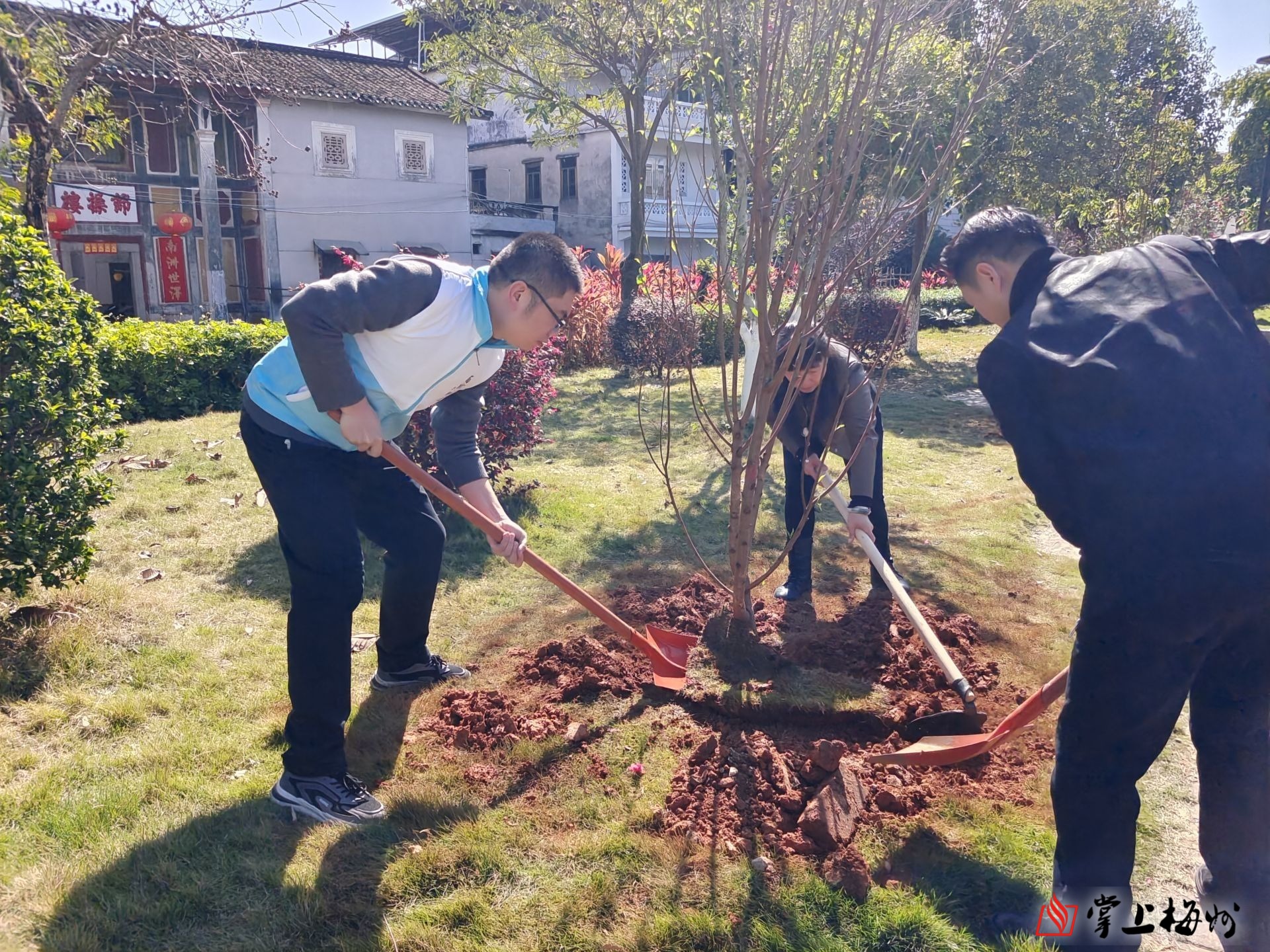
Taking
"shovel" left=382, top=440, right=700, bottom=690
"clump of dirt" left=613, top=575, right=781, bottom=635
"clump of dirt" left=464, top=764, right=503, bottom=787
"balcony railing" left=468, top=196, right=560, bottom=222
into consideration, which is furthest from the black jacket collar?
"balcony railing" left=468, top=196, right=560, bottom=222

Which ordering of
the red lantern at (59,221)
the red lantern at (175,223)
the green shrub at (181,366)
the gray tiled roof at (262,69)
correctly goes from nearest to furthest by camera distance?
the gray tiled roof at (262,69) → the green shrub at (181,366) → the red lantern at (59,221) → the red lantern at (175,223)

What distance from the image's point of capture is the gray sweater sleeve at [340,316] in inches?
106

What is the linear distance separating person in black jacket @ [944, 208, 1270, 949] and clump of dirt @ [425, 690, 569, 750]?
1.85m

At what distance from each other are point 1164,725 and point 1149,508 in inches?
22.8

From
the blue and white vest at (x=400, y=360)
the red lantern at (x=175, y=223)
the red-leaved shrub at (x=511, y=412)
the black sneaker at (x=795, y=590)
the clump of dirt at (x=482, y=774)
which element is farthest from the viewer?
the red lantern at (x=175, y=223)

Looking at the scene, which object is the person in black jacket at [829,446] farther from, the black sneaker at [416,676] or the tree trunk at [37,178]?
the tree trunk at [37,178]

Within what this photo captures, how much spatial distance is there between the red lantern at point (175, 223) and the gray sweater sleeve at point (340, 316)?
1973 cm

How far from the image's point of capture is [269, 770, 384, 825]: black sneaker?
2895mm

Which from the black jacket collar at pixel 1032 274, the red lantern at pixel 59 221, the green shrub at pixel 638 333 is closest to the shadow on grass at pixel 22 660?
the black jacket collar at pixel 1032 274

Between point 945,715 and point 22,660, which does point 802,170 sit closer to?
point 945,715

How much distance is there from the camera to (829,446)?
4.20 metres

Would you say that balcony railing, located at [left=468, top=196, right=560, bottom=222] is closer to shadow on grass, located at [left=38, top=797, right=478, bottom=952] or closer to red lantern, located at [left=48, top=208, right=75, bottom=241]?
red lantern, located at [left=48, top=208, right=75, bottom=241]

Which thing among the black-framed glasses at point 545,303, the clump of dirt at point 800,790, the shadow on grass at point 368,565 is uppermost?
the black-framed glasses at point 545,303

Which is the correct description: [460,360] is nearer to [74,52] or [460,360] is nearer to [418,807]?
[418,807]
